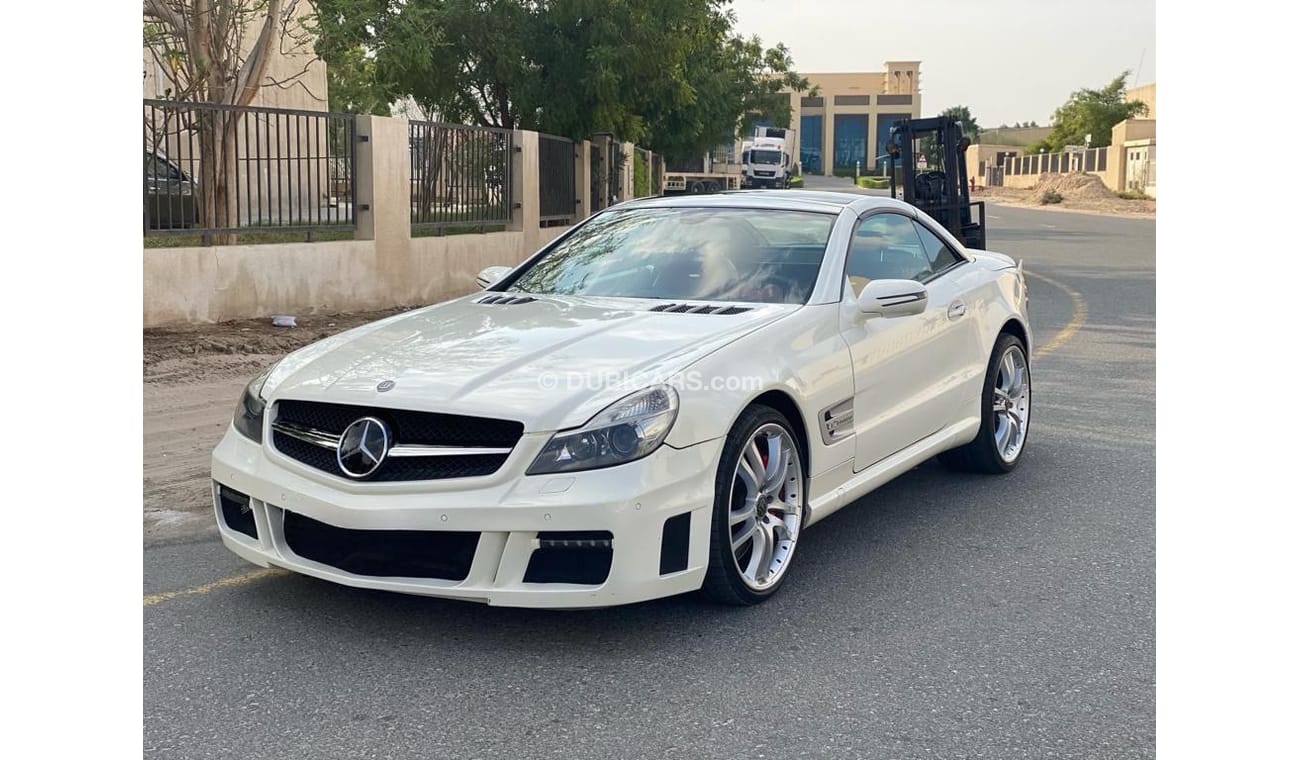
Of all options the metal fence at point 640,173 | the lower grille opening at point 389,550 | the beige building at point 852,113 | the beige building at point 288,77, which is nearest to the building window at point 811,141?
Result: the beige building at point 852,113

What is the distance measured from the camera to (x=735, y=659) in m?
4.17

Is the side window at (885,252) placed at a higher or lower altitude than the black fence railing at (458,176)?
lower

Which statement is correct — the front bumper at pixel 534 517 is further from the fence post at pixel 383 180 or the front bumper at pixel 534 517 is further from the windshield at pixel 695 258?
the fence post at pixel 383 180

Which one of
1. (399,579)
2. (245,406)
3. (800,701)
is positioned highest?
(245,406)

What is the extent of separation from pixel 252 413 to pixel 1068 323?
1009 cm

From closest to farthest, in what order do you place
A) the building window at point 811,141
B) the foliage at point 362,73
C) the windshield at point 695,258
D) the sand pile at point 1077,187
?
the windshield at point 695,258 → the foliage at point 362,73 → the sand pile at point 1077,187 → the building window at point 811,141

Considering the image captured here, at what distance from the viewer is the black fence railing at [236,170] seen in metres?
11.7

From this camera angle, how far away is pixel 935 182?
18.9 metres

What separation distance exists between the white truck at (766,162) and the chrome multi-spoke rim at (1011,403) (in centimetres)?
6155

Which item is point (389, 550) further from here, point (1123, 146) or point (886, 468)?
point (1123, 146)

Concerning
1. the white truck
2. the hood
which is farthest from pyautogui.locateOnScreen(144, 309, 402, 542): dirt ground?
the white truck

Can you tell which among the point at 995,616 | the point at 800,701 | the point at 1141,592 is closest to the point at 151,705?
the point at 800,701

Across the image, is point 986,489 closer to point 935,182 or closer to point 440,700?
point 440,700

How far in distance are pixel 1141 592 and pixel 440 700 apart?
Result: 2.65 m
